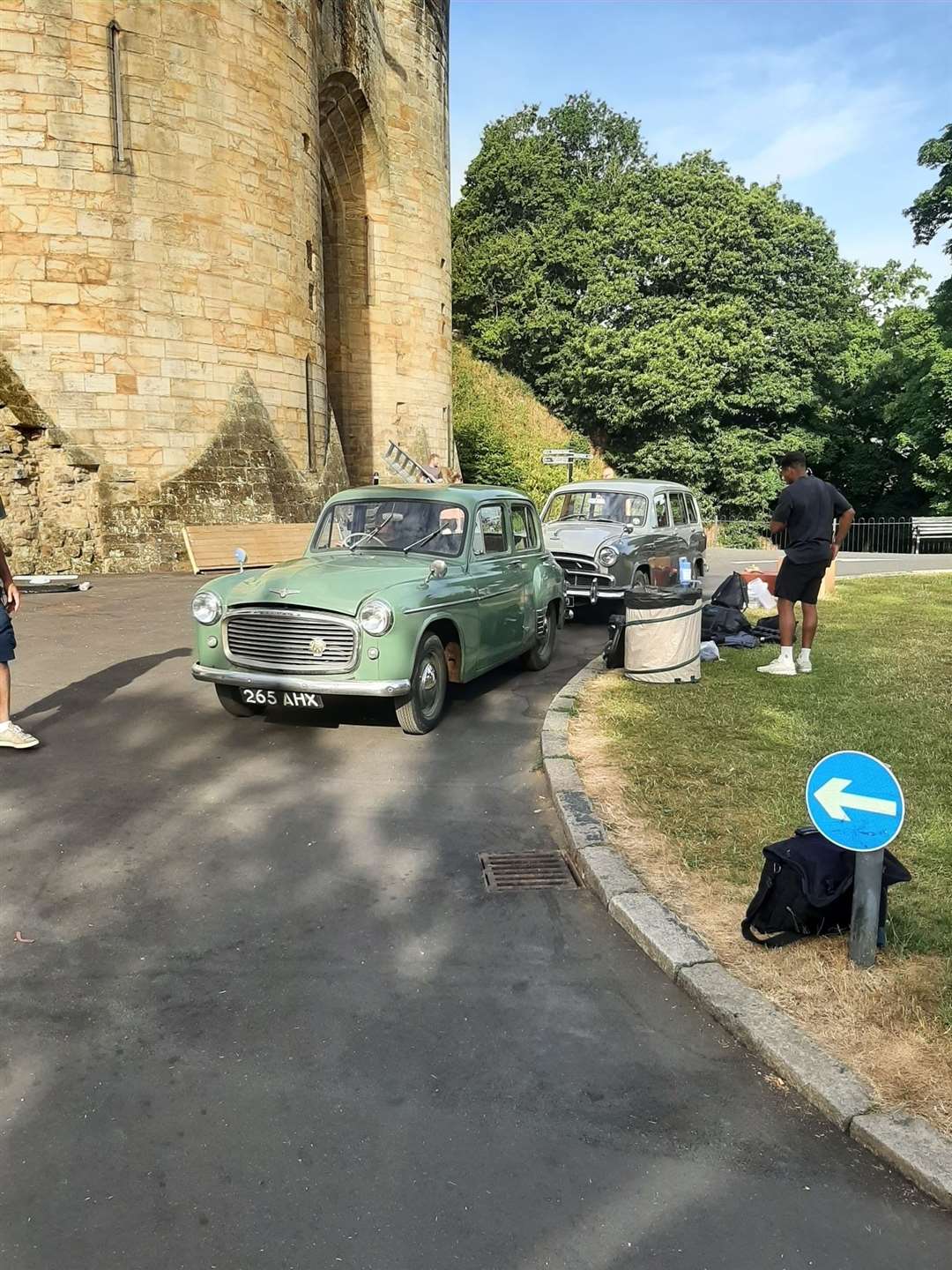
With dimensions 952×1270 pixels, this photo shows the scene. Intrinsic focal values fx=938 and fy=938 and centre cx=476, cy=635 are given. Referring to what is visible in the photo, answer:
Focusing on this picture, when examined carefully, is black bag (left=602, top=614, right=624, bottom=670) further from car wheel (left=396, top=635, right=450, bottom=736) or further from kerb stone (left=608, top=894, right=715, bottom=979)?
kerb stone (left=608, top=894, right=715, bottom=979)

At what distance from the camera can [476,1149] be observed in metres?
2.53

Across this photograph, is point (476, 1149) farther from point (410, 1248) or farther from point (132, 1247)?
point (132, 1247)

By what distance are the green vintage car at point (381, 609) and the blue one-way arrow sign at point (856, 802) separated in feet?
11.4

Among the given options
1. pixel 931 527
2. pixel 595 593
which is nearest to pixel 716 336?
pixel 931 527

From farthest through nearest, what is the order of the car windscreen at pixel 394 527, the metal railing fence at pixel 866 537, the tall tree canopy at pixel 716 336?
the tall tree canopy at pixel 716 336, the metal railing fence at pixel 866 537, the car windscreen at pixel 394 527

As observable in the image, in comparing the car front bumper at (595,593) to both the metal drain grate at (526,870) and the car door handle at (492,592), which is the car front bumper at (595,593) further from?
the metal drain grate at (526,870)

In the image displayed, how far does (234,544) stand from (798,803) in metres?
14.1

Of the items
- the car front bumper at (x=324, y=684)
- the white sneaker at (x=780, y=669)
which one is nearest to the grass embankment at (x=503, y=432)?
the white sneaker at (x=780, y=669)

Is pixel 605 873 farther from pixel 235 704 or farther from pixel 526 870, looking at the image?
pixel 235 704

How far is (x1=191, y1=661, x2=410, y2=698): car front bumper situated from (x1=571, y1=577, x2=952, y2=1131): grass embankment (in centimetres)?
128

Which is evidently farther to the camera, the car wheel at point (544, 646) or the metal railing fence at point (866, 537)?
the metal railing fence at point (866, 537)

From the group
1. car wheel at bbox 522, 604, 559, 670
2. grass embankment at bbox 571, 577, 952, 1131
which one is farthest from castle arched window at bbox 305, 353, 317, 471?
grass embankment at bbox 571, 577, 952, 1131

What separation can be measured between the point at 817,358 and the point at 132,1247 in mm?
41110

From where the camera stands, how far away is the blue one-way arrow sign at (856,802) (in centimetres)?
313
